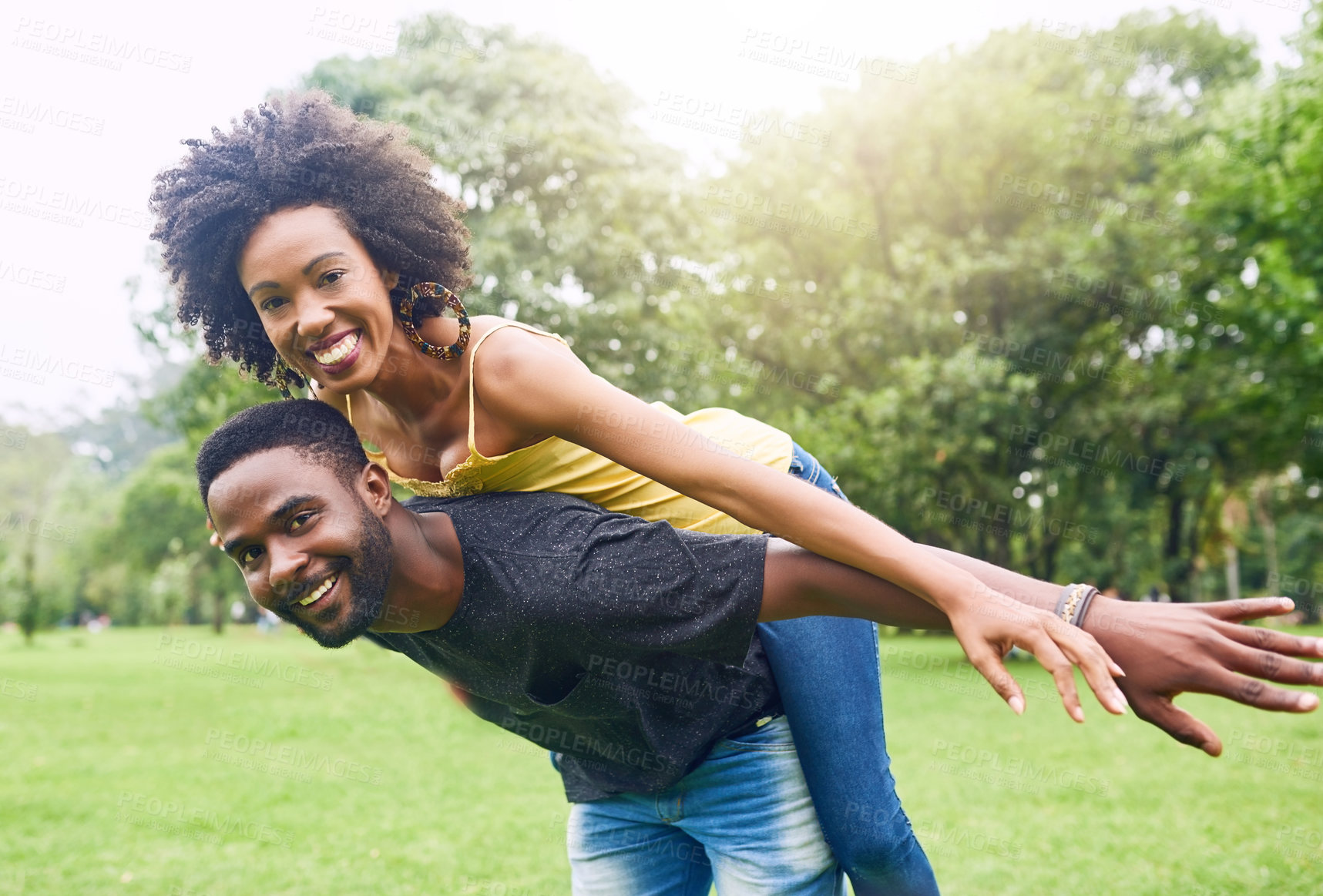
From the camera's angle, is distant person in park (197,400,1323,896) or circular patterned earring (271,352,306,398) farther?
circular patterned earring (271,352,306,398)

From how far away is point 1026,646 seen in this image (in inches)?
72.1

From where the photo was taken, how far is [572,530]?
2.18 metres

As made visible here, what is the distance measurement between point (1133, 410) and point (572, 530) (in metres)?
19.7

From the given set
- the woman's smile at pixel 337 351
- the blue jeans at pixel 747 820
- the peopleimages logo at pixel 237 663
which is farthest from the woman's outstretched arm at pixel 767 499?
the peopleimages logo at pixel 237 663

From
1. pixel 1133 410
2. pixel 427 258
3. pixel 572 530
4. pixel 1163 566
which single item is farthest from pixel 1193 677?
pixel 1163 566

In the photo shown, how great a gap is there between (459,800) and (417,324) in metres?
6.81

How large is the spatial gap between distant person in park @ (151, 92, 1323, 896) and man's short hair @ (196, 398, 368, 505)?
0.26 meters

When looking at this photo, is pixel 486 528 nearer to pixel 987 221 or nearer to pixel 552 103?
pixel 552 103

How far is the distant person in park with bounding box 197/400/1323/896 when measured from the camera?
6.68 ft

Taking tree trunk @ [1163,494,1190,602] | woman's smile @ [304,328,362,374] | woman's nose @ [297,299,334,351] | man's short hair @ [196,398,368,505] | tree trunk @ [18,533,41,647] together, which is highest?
woman's nose @ [297,299,334,351]

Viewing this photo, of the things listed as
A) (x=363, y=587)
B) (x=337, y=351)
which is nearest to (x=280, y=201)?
(x=337, y=351)

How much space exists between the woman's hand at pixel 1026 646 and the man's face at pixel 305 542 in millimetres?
1202

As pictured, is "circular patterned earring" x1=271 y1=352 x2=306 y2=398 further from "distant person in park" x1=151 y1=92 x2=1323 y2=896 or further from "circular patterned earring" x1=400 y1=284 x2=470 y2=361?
"circular patterned earring" x1=400 y1=284 x2=470 y2=361

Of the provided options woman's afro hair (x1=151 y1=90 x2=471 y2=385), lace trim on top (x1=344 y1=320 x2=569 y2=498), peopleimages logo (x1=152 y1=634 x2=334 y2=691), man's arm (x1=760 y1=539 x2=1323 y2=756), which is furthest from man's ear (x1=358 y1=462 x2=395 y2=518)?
peopleimages logo (x1=152 y1=634 x2=334 y2=691)
